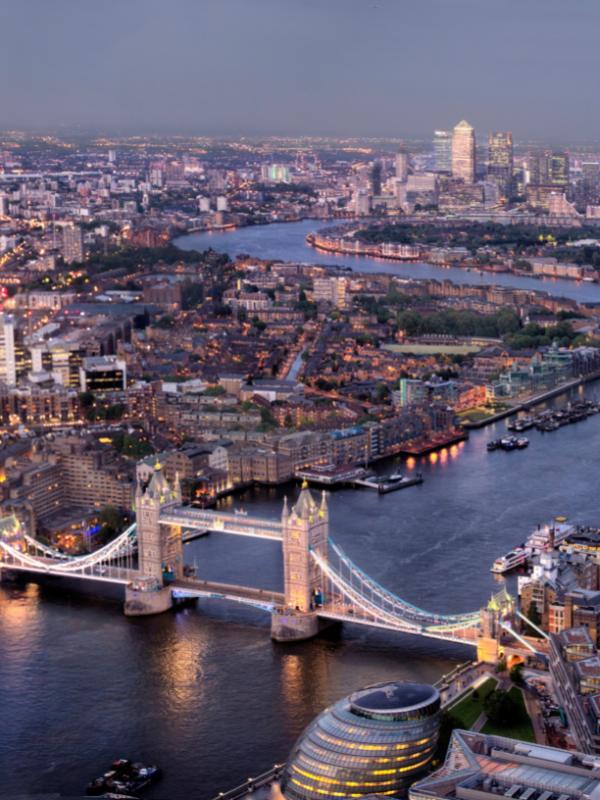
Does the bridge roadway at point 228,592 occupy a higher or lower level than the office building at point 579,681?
lower

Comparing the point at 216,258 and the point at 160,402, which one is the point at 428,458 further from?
the point at 216,258

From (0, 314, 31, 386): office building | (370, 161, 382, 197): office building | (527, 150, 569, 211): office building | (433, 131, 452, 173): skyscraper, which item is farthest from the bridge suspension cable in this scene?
→ (433, 131, 452, 173): skyscraper

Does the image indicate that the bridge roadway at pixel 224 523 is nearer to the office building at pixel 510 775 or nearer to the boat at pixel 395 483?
the boat at pixel 395 483

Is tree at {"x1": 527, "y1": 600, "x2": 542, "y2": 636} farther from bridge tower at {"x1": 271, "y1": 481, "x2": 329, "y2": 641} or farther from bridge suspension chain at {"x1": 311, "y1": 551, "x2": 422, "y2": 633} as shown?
bridge tower at {"x1": 271, "y1": 481, "x2": 329, "y2": 641}

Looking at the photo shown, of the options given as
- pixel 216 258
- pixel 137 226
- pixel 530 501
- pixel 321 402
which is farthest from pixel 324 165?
pixel 530 501

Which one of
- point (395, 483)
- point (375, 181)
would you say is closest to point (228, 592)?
point (395, 483)

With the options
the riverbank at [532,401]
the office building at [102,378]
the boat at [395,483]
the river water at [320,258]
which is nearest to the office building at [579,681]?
the boat at [395,483]
